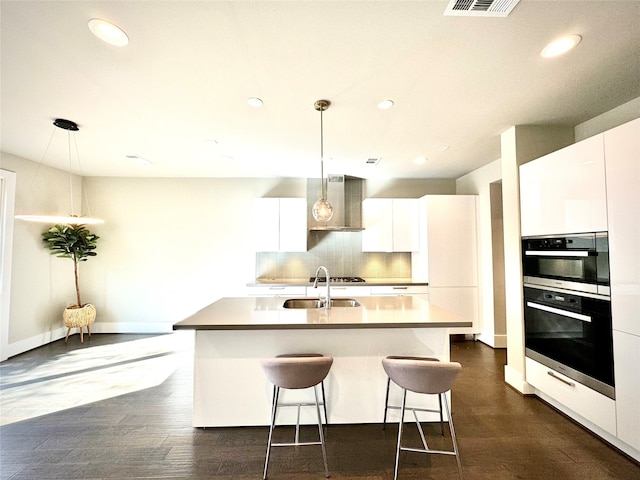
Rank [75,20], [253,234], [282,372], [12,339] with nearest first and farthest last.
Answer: [75,20], [282,372], [12,339], [253,234]

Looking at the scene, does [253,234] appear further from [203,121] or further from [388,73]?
[388,73]

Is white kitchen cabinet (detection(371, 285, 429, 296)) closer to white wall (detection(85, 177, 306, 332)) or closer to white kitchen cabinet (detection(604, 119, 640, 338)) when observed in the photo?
white wall (detection(85, 177, 306, 332))

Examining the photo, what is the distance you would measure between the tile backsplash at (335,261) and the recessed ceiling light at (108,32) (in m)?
3.68

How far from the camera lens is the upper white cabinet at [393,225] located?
4879 mm

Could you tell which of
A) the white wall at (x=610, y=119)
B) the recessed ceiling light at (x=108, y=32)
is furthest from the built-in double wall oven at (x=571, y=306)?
the recessed ceiling light at (x=108, y=32)

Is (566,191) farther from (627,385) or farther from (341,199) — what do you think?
(341,199)

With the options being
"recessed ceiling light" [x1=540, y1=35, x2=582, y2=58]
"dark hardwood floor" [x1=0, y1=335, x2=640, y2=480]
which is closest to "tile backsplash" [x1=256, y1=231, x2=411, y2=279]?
"dark hardwood floor" [x1=0, y1=335, x2=640, y2=480]

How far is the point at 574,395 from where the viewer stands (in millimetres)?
2246

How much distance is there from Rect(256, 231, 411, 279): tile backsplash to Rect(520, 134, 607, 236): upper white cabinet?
8.37 feet

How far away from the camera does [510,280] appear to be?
3.03 m

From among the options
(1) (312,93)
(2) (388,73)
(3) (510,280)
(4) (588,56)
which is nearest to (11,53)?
(1) (312,93)

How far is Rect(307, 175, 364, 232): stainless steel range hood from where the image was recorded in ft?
16.3

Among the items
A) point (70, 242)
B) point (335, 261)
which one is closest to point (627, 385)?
point (335, 261)

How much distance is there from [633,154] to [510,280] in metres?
1.54
